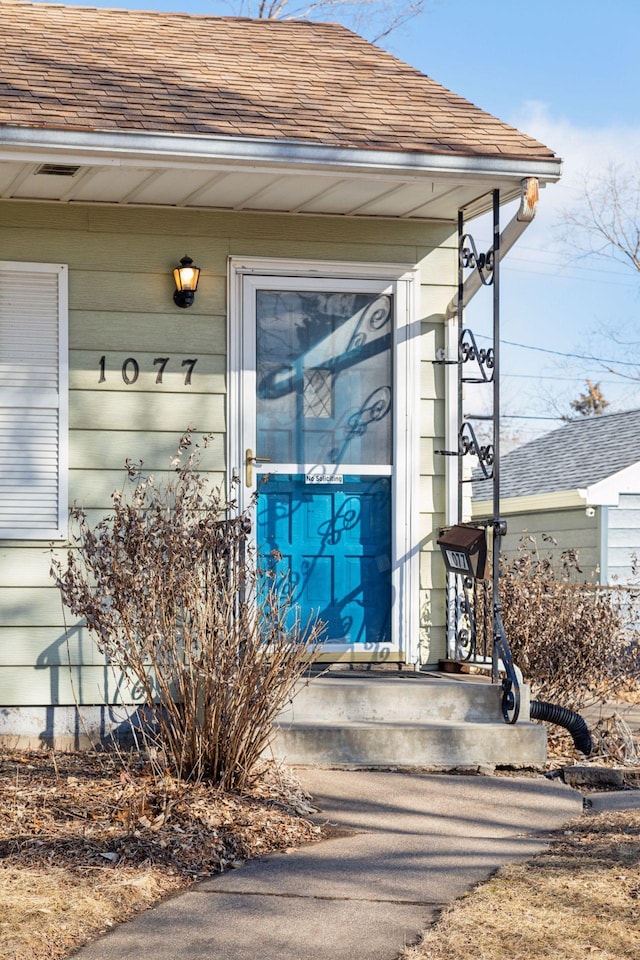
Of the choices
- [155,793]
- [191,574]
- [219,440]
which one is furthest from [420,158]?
[155,793]

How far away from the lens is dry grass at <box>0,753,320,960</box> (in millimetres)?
3615

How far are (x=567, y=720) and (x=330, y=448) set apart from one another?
202 centimetres

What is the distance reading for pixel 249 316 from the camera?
664 cm

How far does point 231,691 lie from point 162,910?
4.36ft

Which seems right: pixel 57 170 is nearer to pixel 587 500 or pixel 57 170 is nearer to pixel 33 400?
pixel 33 400

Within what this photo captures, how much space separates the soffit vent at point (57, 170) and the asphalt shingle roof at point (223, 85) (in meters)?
0.28

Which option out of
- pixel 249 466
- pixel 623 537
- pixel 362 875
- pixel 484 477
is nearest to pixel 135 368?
pixel 249 466

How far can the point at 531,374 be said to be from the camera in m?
37.8

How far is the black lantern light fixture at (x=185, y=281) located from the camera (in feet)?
21.2

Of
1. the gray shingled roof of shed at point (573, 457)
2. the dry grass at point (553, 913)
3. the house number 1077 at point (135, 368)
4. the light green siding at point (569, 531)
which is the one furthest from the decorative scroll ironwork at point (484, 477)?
the gray shingled roof of shed at point (573, 457)

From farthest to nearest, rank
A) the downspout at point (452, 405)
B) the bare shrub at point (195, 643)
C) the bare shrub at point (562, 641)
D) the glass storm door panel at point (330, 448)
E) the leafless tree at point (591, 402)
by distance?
the leafless tree at point (591, 402)
the bare shrub at point (562, 641)
the downspout at point (452, 405)
the glass storm door panel at point (330, 448)
the bare shrub at point (195, 643)

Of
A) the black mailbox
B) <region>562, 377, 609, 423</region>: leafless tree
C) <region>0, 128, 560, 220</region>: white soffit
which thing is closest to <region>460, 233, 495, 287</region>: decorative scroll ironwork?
<region>0, 128, 560, 220</region>: white soffit

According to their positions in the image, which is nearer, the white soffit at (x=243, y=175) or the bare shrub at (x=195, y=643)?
the bare shrub at (x=195, y=643)

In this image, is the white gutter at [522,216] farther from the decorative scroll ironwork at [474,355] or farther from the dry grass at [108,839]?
the dry grass at [108,839]
